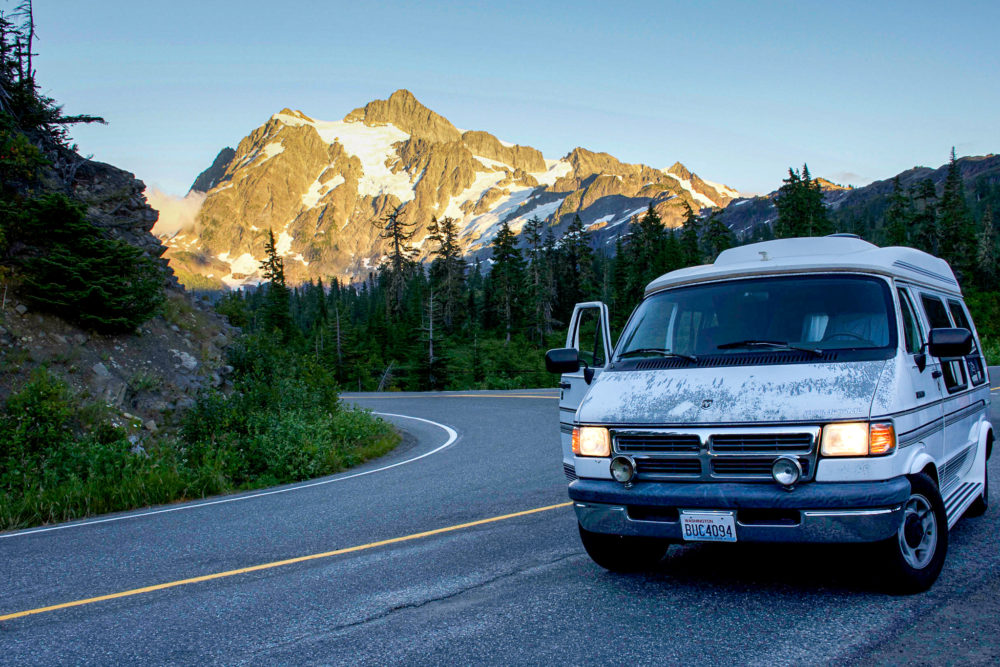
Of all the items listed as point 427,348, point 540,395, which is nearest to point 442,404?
point 540,395

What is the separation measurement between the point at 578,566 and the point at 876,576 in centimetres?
195

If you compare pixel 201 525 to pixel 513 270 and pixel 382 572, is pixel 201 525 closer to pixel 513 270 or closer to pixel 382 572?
pixel 382 572

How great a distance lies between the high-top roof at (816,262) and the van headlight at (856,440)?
4.81 feet

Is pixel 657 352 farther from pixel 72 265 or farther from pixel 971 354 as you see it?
pixel 72 265

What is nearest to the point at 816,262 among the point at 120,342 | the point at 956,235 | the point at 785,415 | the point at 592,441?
the point at 785,415

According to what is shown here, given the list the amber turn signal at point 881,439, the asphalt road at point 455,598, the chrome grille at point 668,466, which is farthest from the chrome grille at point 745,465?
the asphalt road at point 455,598

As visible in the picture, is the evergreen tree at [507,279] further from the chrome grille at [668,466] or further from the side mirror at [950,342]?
the chrome grille at [668,466]

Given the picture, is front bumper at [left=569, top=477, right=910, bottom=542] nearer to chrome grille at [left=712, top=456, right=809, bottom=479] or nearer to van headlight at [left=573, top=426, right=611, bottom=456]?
chrome grille at [left=712, top=456, right=809, bottom=479]

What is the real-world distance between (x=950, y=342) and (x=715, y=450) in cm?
175

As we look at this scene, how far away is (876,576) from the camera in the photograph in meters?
4.15

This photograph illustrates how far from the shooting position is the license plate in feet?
13.3

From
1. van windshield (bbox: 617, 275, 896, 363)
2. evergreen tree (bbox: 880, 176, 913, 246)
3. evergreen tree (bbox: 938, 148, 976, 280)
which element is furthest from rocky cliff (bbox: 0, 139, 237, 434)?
evergreen tree (bbox: 938, 148, 976, 280)

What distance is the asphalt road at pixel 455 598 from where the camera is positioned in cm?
371

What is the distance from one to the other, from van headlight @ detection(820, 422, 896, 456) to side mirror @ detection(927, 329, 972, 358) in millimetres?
990
